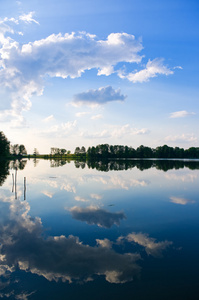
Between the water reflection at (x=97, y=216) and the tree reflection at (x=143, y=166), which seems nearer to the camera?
the water reflection at (x=97, y=216)

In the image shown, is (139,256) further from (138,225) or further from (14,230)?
(14,230)

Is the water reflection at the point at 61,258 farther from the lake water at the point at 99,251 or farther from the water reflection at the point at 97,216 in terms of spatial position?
the water reflection at the point at 97,216

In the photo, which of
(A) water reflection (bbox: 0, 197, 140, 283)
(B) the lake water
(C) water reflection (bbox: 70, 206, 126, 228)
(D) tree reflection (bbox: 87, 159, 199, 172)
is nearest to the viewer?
(B) the lake water

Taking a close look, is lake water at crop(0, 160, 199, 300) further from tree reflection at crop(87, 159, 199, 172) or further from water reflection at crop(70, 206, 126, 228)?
tree reflection at crop(87, 159, 199, 172)

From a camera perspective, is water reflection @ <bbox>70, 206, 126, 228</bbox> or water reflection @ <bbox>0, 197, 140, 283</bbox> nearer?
water reflection @ <bbox>0, 197, 140, 283</bbox>

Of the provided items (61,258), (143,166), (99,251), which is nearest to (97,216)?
(99,251)

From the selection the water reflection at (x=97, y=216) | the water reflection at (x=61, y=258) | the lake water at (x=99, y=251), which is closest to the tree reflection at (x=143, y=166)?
the water reflection at (x=97, y=216)

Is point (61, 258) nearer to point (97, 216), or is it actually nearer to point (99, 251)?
point (99, 251)

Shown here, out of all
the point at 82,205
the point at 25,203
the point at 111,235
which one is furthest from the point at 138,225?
the point at 25,203

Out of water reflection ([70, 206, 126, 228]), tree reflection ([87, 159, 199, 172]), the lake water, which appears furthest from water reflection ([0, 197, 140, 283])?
tree reflection ([87, 159, 199, 172])

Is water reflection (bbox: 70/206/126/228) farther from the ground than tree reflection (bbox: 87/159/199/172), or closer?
closer

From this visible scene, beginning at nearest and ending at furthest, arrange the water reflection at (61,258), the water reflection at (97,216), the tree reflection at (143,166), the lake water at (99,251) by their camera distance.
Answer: the lake water at (99,251)
the water reflection at (61,258)
the water reflection at (97,216)
the tree reflection at (143,166)

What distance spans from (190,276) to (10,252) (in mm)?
11948

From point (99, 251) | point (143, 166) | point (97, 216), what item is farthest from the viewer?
point (143, 166)
